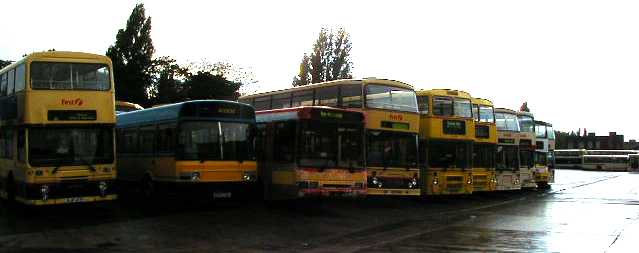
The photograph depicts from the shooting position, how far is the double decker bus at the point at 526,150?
30266 millimetres

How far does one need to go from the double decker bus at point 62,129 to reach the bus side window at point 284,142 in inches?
174

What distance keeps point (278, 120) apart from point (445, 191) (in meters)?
7.33

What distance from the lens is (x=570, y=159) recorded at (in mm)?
85500

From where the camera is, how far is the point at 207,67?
235 feet

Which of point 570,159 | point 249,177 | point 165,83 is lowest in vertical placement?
point 570,159

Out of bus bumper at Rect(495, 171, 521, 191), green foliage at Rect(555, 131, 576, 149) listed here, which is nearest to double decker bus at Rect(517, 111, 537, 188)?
bus bumper at Rect(495, 171, 521, 191)

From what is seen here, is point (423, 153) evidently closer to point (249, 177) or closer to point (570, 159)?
point (249, 177)

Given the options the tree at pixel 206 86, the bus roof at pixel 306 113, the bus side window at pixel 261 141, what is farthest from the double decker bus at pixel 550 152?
the tree at pixel 206 86

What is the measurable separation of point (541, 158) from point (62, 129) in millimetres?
25946

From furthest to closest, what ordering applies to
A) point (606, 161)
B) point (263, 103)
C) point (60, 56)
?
point (606, 161), point (263, 103), point (60, 56)

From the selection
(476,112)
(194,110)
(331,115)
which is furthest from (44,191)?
(476,112)

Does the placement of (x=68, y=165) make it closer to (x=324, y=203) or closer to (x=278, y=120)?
(x=278, y=120)

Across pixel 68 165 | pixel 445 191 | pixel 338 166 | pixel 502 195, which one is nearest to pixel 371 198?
pixel 445 191

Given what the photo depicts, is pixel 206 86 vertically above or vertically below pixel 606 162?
above
